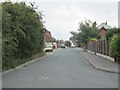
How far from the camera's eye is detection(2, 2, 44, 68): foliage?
2176 centimetres

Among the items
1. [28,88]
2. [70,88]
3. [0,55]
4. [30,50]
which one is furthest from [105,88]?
[30,50]

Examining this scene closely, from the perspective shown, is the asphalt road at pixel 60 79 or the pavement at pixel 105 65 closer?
the asphalt road at pixel 60 79

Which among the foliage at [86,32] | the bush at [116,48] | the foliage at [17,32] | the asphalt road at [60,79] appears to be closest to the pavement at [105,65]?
the bush at [116,48]

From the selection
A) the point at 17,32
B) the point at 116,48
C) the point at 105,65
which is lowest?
the point at 105,65

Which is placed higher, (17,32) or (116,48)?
(17,32)

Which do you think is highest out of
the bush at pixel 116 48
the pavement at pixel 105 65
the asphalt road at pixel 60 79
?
the bush at pixel 116 48

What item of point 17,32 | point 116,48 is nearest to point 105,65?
point 116,48

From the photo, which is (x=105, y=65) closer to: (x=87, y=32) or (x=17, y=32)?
(x=17, y=32)

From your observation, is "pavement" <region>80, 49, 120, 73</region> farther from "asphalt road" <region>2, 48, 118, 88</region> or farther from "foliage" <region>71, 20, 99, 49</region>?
"foliage" <region>71, 20, 99, 49</region>

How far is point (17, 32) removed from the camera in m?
27.6

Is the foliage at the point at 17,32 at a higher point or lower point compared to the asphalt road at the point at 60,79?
higher

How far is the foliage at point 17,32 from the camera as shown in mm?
21759

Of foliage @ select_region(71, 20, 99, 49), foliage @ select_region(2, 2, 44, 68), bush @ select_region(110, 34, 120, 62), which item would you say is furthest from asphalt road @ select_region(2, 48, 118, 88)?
foliage @ select_region(71, 20, 99, 49)

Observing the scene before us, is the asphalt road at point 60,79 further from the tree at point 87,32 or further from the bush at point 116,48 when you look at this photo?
the tree at point 87,32
